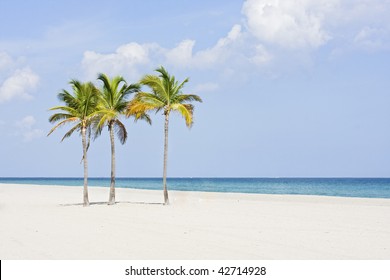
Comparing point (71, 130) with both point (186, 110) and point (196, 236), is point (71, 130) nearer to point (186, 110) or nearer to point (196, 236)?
point (186, 110)

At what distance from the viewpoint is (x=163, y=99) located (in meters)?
29.2

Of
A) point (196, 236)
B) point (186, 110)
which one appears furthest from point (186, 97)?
point (196, 236)

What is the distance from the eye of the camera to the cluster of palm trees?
2858 cm

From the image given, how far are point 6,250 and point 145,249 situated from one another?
135 inches

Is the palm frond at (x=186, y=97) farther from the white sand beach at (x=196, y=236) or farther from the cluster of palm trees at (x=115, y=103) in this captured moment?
the white sand beach at (x=196, y=236)

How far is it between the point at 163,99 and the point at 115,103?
281cm

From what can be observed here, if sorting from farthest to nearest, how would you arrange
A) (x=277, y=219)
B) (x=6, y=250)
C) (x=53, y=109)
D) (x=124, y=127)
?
(x=124, y=127) → (x=53, y=109) → (x=277, y=219) → (x=6, y=250)

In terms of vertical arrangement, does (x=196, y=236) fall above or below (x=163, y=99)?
below

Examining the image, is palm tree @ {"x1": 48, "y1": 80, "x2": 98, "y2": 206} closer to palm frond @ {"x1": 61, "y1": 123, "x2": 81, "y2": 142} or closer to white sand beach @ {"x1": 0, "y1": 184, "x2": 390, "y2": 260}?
palm frond @ {"x1": 61, "y1": 123, "x2": 81, "y2": 142}
